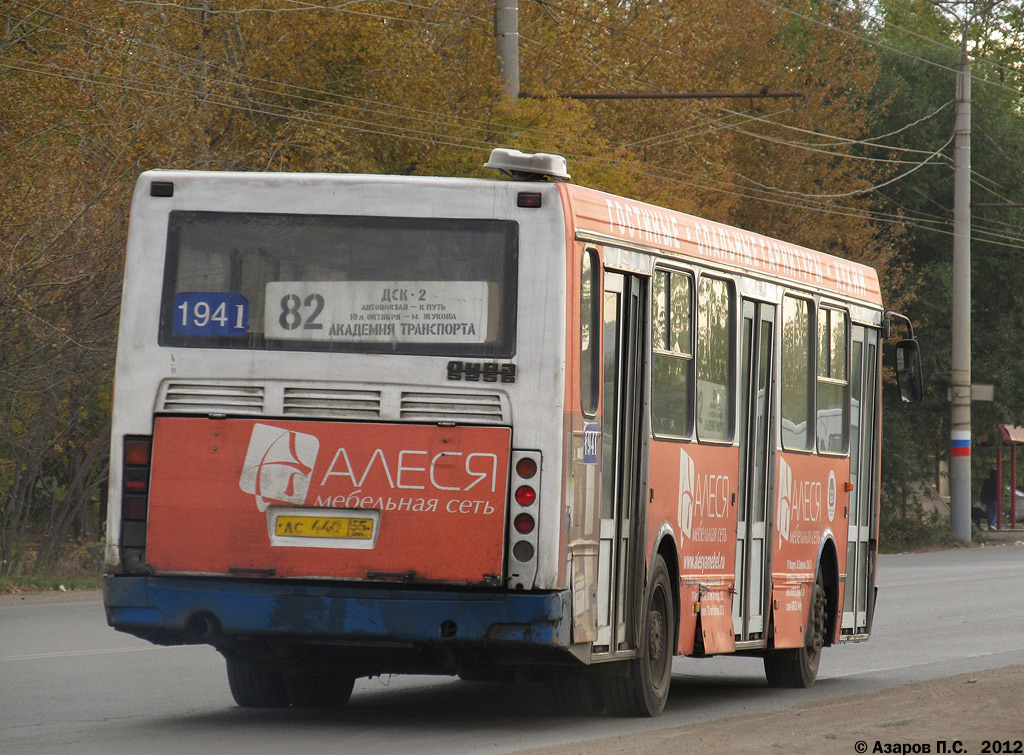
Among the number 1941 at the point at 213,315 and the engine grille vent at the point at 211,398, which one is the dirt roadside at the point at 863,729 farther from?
the number 1941 at the point at 213,315

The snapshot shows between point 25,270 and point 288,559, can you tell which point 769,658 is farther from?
point 25,270

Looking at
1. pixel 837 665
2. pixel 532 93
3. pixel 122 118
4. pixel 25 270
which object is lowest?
pixel 837 665

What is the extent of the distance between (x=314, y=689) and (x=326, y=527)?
2.05 m

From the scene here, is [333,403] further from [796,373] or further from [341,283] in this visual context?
[796,373]

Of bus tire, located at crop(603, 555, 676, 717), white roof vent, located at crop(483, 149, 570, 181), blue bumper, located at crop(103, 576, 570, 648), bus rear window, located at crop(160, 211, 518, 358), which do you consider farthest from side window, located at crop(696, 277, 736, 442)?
blue bumper, located at crop(103, 576, 570, 648)

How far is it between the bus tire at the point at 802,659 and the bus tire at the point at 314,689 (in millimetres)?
3781

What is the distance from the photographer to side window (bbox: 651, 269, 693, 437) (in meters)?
10.2

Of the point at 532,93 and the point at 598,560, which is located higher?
the point at 532,93

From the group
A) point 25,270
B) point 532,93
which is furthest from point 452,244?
point 532,93

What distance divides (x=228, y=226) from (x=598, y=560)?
8.60ft

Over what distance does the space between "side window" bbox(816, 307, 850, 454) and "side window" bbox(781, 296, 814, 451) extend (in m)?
0.26

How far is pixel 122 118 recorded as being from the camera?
23.0m

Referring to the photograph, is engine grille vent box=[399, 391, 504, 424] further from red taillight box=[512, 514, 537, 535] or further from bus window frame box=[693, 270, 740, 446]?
bus window frame box=[693, 270, 740, 446]

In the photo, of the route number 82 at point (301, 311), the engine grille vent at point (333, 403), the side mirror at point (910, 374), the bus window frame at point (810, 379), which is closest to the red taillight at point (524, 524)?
the engine grille vent at point (333, 403)
